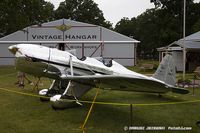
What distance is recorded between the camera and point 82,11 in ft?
274

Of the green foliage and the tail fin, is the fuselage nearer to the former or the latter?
the tail fin

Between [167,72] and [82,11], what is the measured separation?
72.9 m

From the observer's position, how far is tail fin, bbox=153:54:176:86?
12.1m

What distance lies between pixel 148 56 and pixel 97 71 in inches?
3731

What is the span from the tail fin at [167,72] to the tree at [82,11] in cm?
6998

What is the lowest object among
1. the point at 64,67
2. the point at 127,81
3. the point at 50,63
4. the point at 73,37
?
the point at 127,81

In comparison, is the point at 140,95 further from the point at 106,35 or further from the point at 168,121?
the point at 106,35

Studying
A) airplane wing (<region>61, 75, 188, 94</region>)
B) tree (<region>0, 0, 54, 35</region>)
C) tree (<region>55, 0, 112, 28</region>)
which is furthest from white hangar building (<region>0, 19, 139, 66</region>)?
tree (<region>55, 0, 112, 28</region>)

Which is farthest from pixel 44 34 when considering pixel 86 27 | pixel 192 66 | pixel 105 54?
pixel 192 66

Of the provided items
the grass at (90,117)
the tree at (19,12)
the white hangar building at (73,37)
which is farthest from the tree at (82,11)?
the grass at (90,117)

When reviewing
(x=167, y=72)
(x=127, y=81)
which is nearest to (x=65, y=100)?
(x=127, y=81)

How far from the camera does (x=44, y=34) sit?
45.0m

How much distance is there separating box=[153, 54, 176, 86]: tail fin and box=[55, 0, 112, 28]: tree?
70.0 m

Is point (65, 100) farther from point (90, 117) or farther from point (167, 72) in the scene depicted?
point (167, 72)
